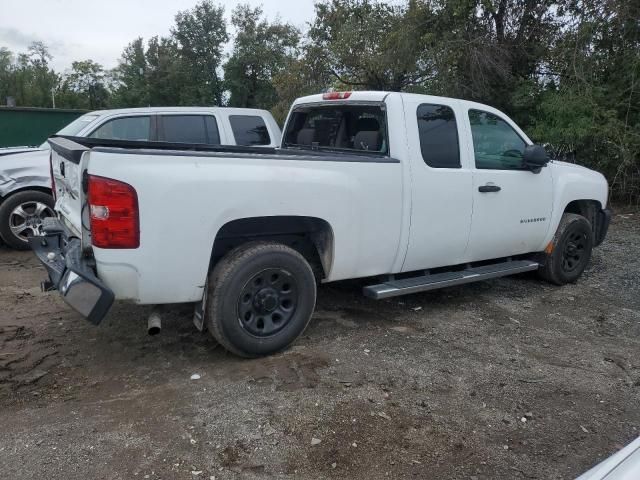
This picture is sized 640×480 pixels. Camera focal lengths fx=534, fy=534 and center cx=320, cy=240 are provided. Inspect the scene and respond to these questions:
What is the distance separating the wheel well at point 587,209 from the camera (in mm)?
6165

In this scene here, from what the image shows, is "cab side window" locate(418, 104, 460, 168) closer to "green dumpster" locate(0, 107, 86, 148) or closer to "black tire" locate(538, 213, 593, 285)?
"black tire" locate(538, 213, 593, 285)

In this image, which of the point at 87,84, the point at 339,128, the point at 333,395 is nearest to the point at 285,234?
the point at 333,395

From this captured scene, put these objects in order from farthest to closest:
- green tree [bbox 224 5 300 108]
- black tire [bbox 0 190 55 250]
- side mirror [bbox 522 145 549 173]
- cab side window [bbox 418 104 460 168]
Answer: green tree [bbox 224 5 300 108] < black tire [bbox 0 190 55 250] < side mirror [bbox 522 145 549 173] < cab side window [bbox 418 104 460 168]

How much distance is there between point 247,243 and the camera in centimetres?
382

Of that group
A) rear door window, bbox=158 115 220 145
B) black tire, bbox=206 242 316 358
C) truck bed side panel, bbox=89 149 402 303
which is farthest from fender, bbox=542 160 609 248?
rear door window, bbox=158 115 220 145

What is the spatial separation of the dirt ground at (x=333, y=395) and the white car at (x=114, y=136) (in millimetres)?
1968

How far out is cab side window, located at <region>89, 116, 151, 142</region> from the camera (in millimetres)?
7098

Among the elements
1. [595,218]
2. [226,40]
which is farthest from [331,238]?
[226,40]

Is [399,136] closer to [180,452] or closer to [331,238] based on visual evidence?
[331,238]

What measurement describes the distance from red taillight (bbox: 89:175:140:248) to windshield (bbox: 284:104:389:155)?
2147 mm

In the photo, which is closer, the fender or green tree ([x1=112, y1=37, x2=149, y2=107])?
the fender

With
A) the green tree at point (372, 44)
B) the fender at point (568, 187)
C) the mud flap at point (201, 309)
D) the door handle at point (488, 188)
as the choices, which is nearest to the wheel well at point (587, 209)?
the fender at point (568, 187)

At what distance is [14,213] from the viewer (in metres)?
6.75

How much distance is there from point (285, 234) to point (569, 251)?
3594mm
